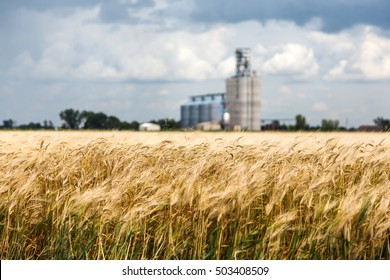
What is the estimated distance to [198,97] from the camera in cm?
12356

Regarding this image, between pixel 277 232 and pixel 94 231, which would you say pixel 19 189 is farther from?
pixel 277 232

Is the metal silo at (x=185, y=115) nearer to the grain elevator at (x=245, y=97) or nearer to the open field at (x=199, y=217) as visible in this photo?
the grain elevator at (x=245, y=97)

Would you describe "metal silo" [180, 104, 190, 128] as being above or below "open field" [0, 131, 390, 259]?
above

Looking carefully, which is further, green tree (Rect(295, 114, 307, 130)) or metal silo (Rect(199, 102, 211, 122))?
green tree (Rect(295, 114, 307, 130))

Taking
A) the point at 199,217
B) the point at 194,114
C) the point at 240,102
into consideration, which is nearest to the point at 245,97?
the point at 240,102

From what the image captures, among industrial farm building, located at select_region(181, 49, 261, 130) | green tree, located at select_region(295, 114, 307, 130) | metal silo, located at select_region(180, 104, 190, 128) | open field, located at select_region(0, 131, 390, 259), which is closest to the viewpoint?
open field, located at select_region(0, 131, 390, 259)

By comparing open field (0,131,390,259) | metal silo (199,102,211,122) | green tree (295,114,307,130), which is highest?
metal silo (199,102,211,122)

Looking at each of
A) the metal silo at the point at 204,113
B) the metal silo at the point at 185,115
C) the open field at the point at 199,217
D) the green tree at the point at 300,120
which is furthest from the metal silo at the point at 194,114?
the open field at the point at 199,217

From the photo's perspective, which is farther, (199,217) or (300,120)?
(300,120)

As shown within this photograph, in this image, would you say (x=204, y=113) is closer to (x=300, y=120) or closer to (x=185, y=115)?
(x=185, y=115)

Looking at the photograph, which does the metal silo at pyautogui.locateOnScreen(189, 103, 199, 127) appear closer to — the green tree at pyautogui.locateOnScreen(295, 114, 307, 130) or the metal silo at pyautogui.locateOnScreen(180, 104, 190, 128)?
the metal silo at pyautogui.locateOnScreen(180, 104, 190, 128)

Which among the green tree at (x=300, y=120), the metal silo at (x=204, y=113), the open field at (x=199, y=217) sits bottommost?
the open field at (x=199, y=217)

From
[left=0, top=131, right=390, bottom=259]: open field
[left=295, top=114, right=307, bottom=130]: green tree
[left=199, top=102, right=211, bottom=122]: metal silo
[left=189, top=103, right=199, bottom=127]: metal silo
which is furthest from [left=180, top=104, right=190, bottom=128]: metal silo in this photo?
[left=0, top=131, right=390, bottom=259]: open field

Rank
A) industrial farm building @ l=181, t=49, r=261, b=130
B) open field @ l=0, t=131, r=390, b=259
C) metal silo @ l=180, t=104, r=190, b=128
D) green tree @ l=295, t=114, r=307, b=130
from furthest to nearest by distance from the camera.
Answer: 1. green tree @ l=295, t=114, r=307, b=130
2. metal silo @ l=180, t=104, r=190, b=128
3. industrial farm building @ l=181, t=49, r=261, b=130
4. open field @ l=0, t=131, r=390, b=259
